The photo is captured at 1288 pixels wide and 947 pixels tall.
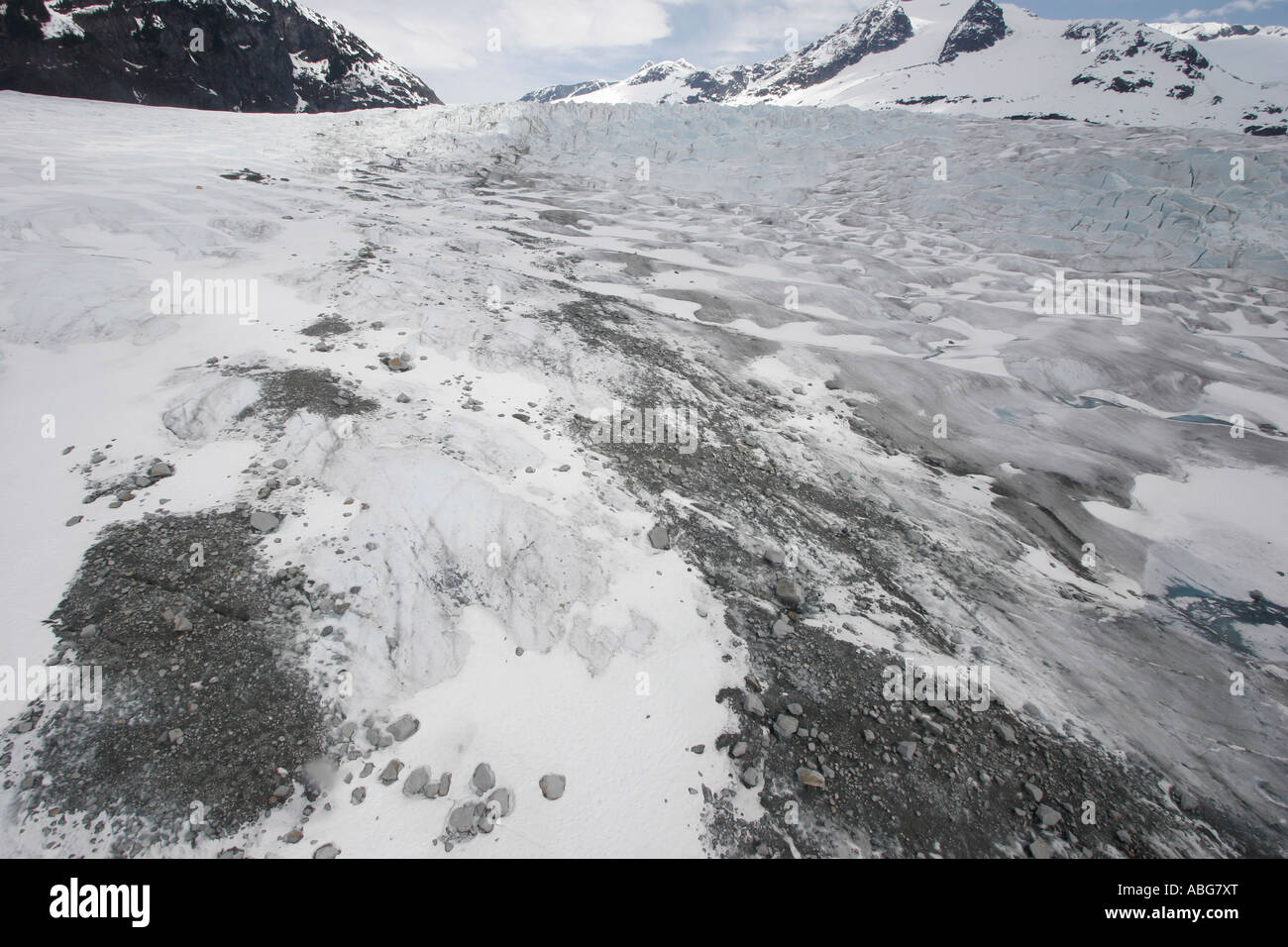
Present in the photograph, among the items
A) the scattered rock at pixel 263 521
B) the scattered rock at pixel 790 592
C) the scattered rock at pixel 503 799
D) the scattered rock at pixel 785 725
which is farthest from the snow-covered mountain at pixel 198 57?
the scattered rock at pixel 785 725

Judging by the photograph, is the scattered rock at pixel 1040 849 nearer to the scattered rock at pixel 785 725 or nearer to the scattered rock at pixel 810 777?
the scattered rock at pixel 810 777

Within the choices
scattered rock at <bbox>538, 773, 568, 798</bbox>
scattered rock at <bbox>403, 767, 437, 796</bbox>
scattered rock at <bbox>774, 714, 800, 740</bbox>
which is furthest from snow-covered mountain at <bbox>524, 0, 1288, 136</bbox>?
scattered rock at <bbox>403, 767, 437, 796</bbox>

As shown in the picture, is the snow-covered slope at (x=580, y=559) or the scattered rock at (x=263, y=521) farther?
the scattered rock at (x=263, y=521)

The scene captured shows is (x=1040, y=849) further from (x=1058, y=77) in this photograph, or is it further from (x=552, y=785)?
(x=1058, y=77)

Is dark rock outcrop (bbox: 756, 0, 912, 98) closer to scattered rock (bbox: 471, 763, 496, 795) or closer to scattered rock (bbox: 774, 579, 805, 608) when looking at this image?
scattered rock (bbox: 774, 579, 805, 608)

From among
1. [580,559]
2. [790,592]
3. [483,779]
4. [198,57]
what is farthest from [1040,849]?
[198,57]

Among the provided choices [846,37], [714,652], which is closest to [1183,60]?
[846,37]
